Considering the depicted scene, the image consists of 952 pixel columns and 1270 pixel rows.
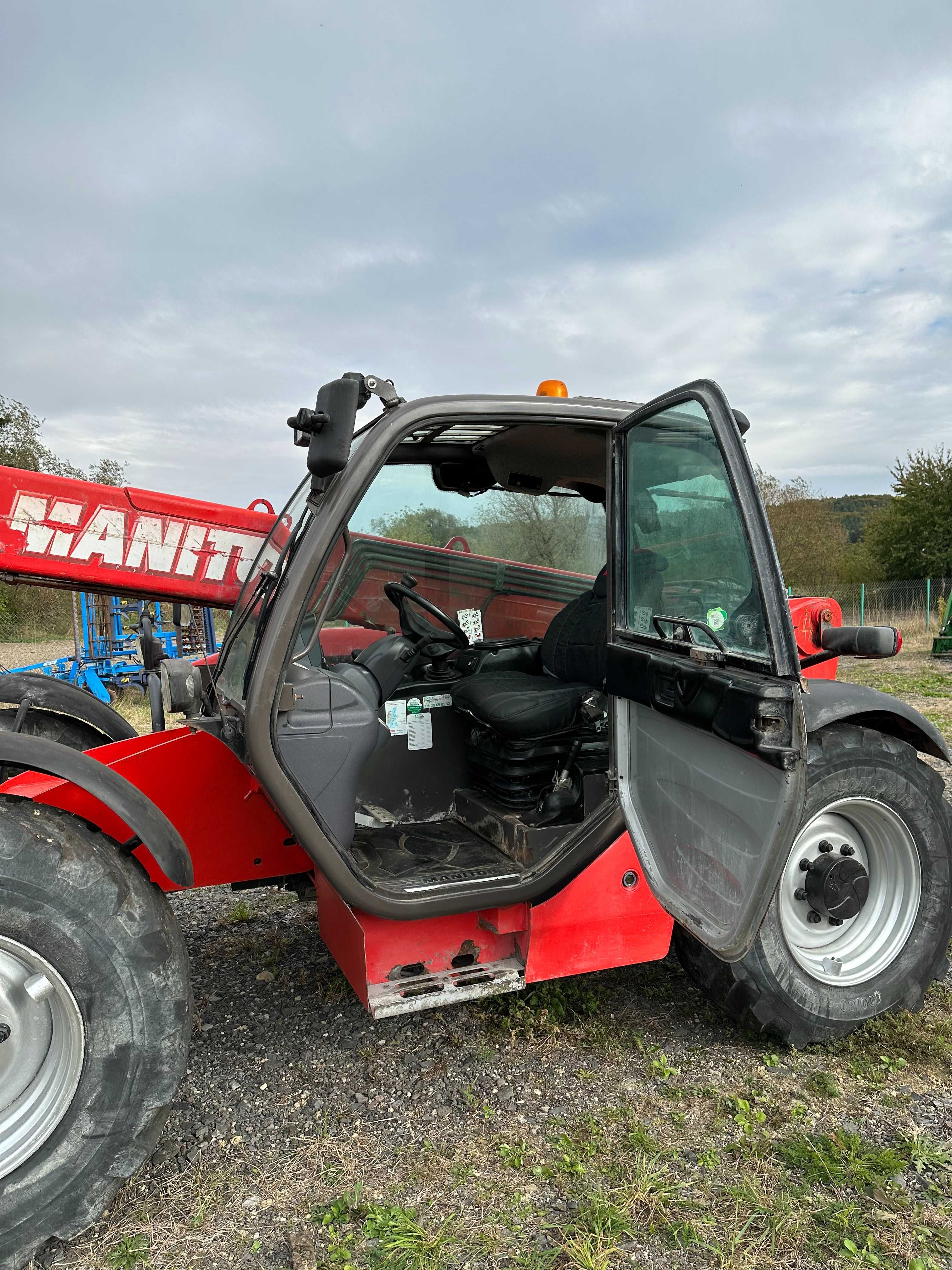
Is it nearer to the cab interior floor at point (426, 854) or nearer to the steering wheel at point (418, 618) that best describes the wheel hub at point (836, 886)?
the cab interior floor at point (426, 854)

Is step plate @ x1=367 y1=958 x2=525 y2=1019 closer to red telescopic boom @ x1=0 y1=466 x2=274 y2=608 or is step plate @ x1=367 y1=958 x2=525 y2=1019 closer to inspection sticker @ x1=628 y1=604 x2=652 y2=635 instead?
inspection sticker @ x1=628 y1=604 x2=652 y2=635

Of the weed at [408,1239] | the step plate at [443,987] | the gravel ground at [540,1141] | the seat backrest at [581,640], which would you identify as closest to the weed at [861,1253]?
the gravel ground at [540,1141]

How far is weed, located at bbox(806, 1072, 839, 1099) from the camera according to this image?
2.57m

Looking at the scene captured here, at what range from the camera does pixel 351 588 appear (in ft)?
9.71

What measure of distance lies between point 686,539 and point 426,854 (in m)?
1.43

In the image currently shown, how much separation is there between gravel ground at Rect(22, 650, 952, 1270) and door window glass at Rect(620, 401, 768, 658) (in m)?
1.41

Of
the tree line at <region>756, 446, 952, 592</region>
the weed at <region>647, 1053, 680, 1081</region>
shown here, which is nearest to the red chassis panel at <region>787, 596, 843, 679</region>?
the weed at <region>647, 1053, 680, 1081</region>

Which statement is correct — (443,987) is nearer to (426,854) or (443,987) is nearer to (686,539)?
(426,854)

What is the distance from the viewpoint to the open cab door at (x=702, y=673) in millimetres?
2010

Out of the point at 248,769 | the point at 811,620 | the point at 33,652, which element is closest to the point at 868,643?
the point at 811,620

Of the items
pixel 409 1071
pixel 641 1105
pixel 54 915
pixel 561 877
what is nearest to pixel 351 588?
pixel 561 877

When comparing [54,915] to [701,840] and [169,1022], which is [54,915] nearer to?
[169,1022]

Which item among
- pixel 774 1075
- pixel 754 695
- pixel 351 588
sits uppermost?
pixel 351 588

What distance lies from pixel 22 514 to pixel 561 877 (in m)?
2.36
